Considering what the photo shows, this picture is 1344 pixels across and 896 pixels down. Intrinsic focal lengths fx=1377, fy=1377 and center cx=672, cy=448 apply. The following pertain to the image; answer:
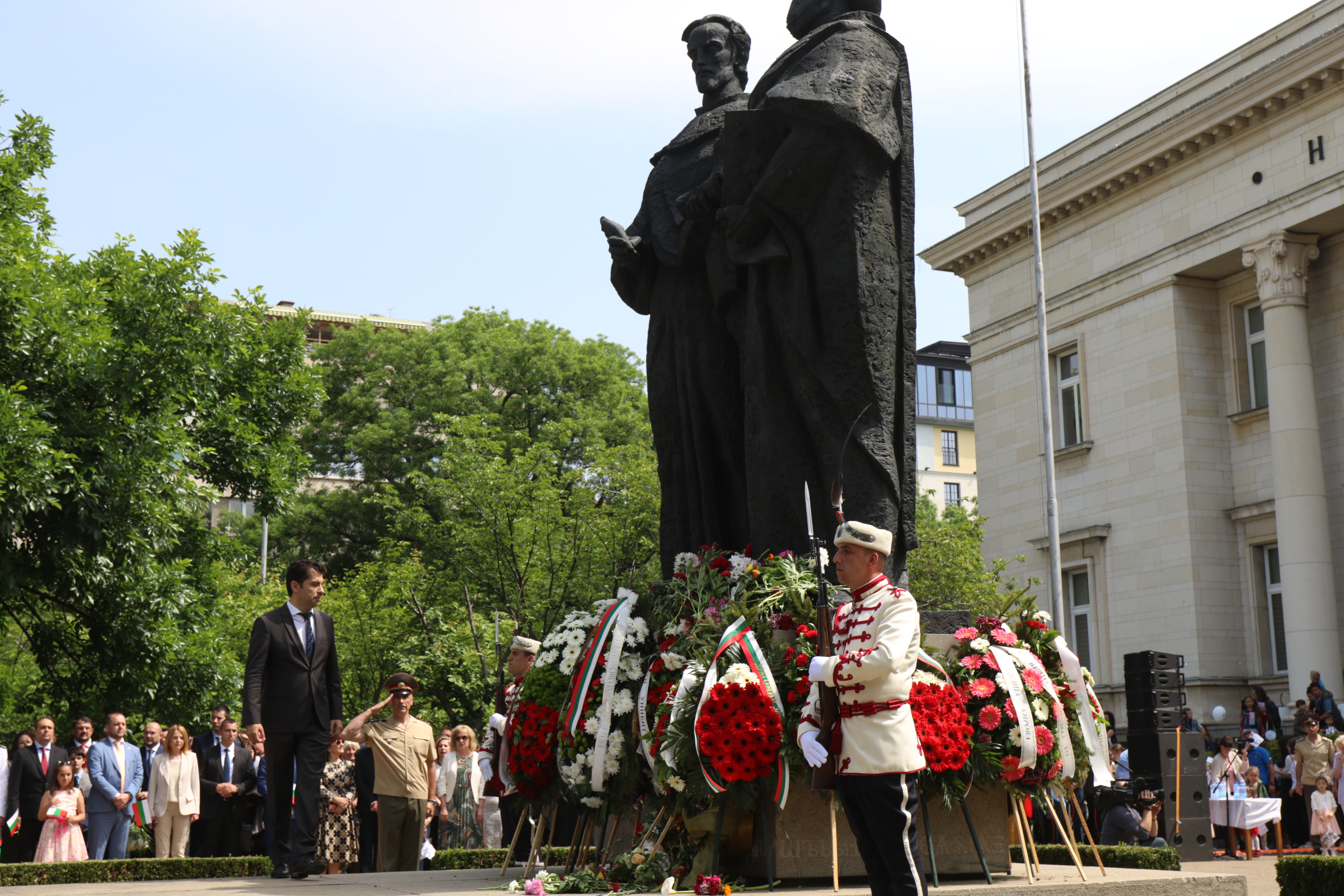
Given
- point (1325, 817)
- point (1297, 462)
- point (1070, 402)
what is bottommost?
point (1325, 817)

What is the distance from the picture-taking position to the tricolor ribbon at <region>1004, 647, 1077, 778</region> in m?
6.99

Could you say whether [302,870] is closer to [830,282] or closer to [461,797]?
[830,282]

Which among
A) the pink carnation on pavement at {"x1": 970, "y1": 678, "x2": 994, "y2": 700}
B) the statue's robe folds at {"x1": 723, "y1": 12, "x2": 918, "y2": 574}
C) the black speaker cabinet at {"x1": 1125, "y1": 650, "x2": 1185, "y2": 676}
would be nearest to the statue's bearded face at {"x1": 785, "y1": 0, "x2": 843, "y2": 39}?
the statue's robe folds at {"x1": 723, "y1": 12, "x2": 918, "y2": 574}

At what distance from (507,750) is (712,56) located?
15.7 feet

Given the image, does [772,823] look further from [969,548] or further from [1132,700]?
[969,548]

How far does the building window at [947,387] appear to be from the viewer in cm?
9150

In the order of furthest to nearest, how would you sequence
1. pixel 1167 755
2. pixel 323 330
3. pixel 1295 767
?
pixel 323 330, pixel 1295 767, pixel 1167 755

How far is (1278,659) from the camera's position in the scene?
30281 mm

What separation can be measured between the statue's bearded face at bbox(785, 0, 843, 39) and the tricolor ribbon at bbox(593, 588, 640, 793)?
11.9 ft

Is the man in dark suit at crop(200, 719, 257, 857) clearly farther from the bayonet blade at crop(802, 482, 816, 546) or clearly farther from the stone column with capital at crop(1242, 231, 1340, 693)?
the stone column with capital at crop(1242, 231, 1340, 693)

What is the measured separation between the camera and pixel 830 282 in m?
7.72

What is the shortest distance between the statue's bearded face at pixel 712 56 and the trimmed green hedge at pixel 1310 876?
22.9ft

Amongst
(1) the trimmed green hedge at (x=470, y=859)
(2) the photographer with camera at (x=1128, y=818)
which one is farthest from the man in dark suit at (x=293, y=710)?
(2) the photographer with camera at (x=1128, y=818)

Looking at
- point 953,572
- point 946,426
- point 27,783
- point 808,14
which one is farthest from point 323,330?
point 808,14
